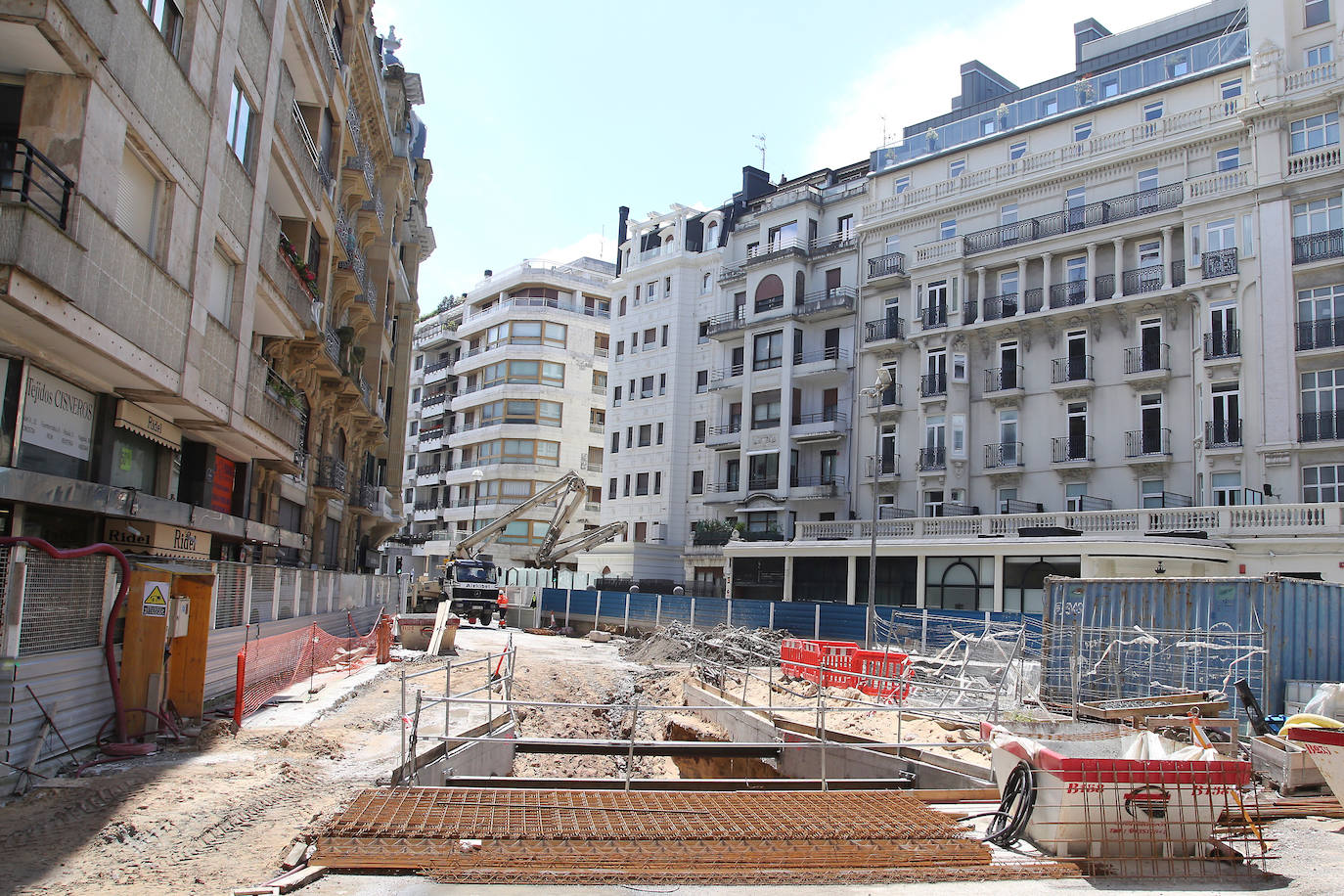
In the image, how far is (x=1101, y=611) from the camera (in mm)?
19031

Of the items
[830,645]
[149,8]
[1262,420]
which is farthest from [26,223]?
[1262,420]

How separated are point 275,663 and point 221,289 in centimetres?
709

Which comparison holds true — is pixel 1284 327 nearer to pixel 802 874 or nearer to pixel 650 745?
pixel 650 745

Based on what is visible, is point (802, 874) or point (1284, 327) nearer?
point (802, 874)

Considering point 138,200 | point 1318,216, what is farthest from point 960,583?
point 138,200

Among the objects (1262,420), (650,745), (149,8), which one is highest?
(149,8)

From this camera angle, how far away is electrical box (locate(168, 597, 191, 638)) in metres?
12.8

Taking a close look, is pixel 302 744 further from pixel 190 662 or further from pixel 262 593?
pixel 262 593

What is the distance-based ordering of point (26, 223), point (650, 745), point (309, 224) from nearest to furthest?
point (26, 223), point (650, 745), point (309, 224)

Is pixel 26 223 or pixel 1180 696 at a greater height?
pixel 26 223

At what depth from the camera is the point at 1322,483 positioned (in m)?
30.8

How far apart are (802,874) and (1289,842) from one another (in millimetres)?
5174

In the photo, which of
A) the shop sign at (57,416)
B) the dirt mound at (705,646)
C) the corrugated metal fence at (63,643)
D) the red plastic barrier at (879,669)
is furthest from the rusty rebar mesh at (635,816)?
the dirt mound at (705,646)

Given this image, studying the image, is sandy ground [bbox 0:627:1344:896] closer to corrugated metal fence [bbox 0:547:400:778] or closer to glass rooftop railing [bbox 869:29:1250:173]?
corrugated metal fence [bbox 0:547:400:778]
